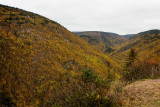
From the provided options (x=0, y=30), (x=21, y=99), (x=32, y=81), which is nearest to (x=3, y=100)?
(x=21, y=99)

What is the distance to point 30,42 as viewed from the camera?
156ft

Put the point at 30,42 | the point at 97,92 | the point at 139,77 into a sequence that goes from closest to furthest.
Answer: the point at 97,92 → the point at 139,77 → the point at 30,42

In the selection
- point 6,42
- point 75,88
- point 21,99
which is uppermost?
point 6,42

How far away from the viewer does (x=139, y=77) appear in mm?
5730

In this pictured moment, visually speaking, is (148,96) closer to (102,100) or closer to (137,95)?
(137,95)

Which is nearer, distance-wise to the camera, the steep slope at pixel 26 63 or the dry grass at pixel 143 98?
the dry grass at pixel 143 98

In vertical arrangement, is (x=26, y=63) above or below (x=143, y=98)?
below

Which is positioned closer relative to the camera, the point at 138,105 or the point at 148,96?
the point at 138,105

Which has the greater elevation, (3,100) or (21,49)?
(21,49)

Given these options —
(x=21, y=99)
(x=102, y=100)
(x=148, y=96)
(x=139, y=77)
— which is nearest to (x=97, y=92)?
(x=102, y=100)

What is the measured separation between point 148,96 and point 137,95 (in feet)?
1.10

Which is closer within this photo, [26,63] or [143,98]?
[143,98]

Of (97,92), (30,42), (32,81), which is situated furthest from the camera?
(30,42)

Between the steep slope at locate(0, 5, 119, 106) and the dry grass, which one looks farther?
the steep slope at locate(0, 5, 119, 106)
